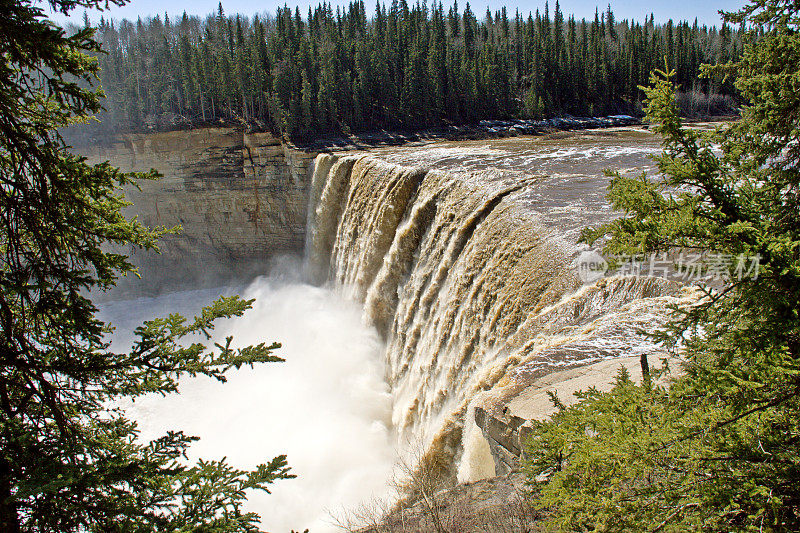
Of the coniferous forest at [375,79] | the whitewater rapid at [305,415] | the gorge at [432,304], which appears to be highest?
the coniferous forest at [375,79]

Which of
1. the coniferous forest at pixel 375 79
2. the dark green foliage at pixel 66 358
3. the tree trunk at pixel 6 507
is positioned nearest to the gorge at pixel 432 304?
the dark green foliage at pixel 66 358

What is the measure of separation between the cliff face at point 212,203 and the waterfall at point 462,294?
10.9 meters

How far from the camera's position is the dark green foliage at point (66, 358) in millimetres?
3262

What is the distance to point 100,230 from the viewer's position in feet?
13.1

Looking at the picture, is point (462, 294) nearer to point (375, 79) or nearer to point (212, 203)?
point (212, 203)

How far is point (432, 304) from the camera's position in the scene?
13.1 m

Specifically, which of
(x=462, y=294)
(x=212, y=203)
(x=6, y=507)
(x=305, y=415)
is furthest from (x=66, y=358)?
(x=212, y=203)

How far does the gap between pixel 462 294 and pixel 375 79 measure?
128 feet

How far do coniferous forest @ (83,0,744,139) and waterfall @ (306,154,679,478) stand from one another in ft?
75.5

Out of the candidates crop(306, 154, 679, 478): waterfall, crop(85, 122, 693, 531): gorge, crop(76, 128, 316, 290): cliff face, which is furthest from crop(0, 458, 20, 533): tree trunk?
crop(76, 128, 316, 290): cliff face

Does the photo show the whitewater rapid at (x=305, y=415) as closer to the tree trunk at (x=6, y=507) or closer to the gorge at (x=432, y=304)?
the gorge at (x=432, y=304)

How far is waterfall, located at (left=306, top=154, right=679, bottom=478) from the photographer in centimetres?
741

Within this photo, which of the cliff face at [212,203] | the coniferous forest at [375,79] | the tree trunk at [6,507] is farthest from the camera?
the coniferous forest at [375,79]

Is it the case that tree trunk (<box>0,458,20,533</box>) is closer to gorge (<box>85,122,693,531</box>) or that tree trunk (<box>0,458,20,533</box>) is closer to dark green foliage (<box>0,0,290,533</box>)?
dark green foliage (<box>0,0,290,533</box>)
